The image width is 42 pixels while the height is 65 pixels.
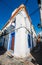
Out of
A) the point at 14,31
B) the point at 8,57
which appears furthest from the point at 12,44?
the point at 8,57

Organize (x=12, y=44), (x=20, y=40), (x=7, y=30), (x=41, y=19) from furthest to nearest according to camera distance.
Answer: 1. (x=7, y=30)
2. (x=12, y=44)
3. (x=20, y=40)
4. (x=41, y=19)

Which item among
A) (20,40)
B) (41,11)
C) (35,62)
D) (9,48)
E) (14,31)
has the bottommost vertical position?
(35,62)

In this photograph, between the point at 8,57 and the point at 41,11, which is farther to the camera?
the point at 8,57

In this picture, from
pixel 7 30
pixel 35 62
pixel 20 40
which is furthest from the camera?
pixel 7 30

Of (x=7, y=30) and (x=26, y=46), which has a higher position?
(x=7, y=30)

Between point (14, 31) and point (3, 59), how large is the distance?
496cm

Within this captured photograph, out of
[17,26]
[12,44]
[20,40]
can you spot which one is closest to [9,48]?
[12,44]

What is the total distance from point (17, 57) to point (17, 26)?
465cm

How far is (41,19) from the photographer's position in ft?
43.9

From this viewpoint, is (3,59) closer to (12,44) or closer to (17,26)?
(12,44)

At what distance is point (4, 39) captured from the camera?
20.4 m

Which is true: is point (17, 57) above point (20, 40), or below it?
below

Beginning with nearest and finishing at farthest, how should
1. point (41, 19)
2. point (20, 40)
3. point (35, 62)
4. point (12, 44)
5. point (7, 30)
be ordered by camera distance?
point (41, 19) < point (35, 62) < point (20, 40) < point (12, 44) < point (7, 30)

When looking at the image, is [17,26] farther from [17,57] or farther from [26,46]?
[17,57]
